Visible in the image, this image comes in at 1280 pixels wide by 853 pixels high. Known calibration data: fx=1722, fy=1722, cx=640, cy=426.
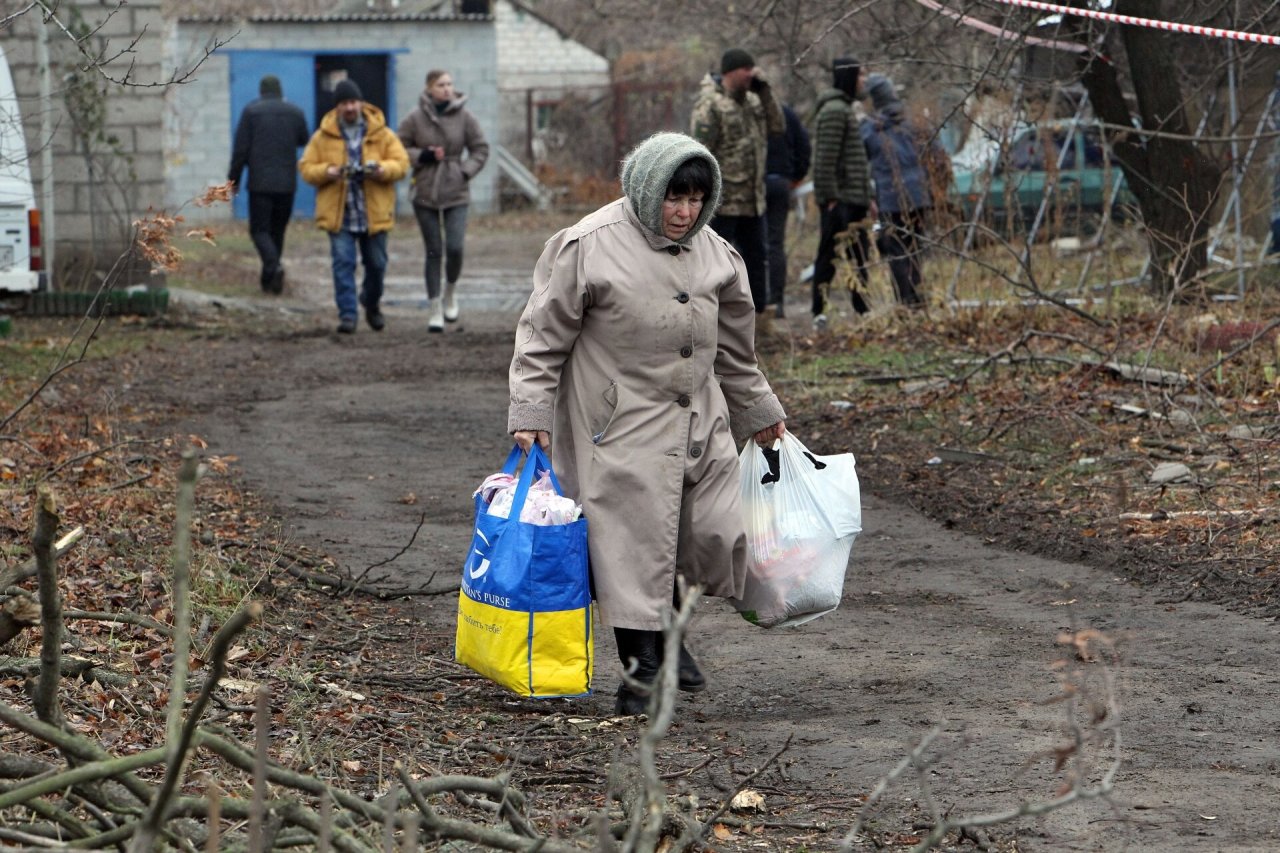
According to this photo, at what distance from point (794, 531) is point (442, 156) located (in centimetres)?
814

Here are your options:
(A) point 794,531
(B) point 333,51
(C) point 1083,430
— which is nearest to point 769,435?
(A) point 794,531

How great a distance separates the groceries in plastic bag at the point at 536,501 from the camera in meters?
4.41

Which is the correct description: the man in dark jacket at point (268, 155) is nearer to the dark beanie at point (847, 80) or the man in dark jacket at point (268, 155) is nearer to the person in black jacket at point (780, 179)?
the person in black jacket at point (780, 179)

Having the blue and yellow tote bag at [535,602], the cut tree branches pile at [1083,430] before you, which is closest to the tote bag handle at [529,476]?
the blue and yellow tote bag at [535,602]

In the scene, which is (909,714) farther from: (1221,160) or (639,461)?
(1221,160)

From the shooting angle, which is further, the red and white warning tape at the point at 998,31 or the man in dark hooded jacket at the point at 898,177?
the man in dark hooded jacket at the point at 898,177

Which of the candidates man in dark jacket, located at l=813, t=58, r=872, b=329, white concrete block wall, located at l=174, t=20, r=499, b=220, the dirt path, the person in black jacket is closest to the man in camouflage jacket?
man in dark jacket, located at l=813, t=58, r=872, b=329

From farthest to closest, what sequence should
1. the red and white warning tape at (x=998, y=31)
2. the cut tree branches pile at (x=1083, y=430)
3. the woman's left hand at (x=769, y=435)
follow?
the red and white warning tape at (x=998, y=31)
the cut tree branches pile at (x=1083, y=430)
the woman's left hand at (x=769, y=435)

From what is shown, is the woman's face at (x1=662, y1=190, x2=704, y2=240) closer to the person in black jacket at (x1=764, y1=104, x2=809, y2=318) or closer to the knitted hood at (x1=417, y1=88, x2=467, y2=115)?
the person in black jacket at (x1=764, y1=104, x2=809, y2=318)

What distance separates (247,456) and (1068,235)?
7890 mm

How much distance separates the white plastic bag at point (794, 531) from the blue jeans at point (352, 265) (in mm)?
8003

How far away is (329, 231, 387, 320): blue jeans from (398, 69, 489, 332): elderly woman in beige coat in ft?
1.26

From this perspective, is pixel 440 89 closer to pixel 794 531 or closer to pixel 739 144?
pixel 739 144

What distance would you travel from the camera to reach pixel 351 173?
1221 centimetres
